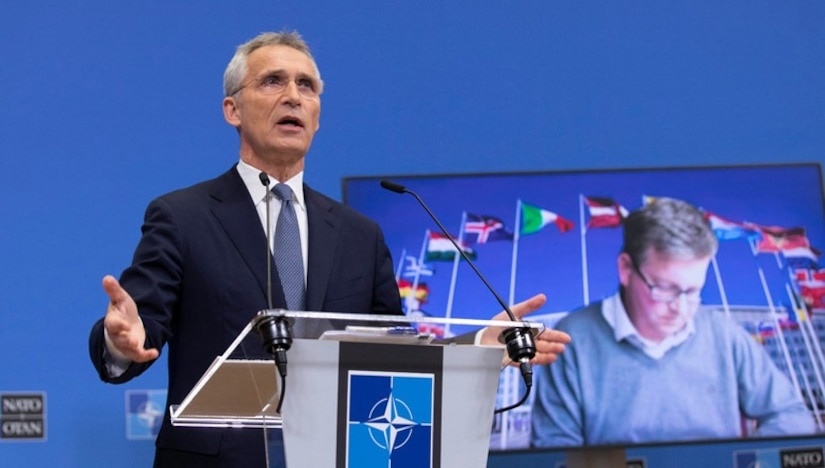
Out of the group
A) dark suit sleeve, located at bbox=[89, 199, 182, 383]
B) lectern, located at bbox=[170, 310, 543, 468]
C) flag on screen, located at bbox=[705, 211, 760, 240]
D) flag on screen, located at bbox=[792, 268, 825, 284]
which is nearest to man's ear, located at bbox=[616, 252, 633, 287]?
flag on screen, located at bbox=[705, 211, 760, 240]

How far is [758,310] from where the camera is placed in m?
3.29

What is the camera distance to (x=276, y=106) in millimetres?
2354

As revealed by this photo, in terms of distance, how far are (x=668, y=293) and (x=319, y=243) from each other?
1.38m

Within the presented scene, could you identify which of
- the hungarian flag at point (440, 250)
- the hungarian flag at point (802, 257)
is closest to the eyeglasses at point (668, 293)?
the hungarian flag at point (802, 257)

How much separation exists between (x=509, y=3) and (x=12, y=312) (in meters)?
1.94

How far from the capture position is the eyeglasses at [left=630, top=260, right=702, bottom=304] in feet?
10.6

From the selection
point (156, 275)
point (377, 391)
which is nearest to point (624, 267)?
point (156, 275)

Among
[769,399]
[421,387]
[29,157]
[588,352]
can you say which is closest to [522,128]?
[588,352]

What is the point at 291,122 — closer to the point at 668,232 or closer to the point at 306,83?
the point at 306,83

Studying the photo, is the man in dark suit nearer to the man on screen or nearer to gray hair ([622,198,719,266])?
the man on screen

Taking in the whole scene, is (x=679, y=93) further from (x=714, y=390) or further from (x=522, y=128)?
(x=714, y=390)

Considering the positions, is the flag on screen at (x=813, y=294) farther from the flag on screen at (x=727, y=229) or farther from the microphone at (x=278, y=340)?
the microphone at (x=278, y=340)

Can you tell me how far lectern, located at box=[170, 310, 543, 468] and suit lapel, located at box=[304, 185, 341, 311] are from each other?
23.2 inches

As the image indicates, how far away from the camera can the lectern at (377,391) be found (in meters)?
1.47
